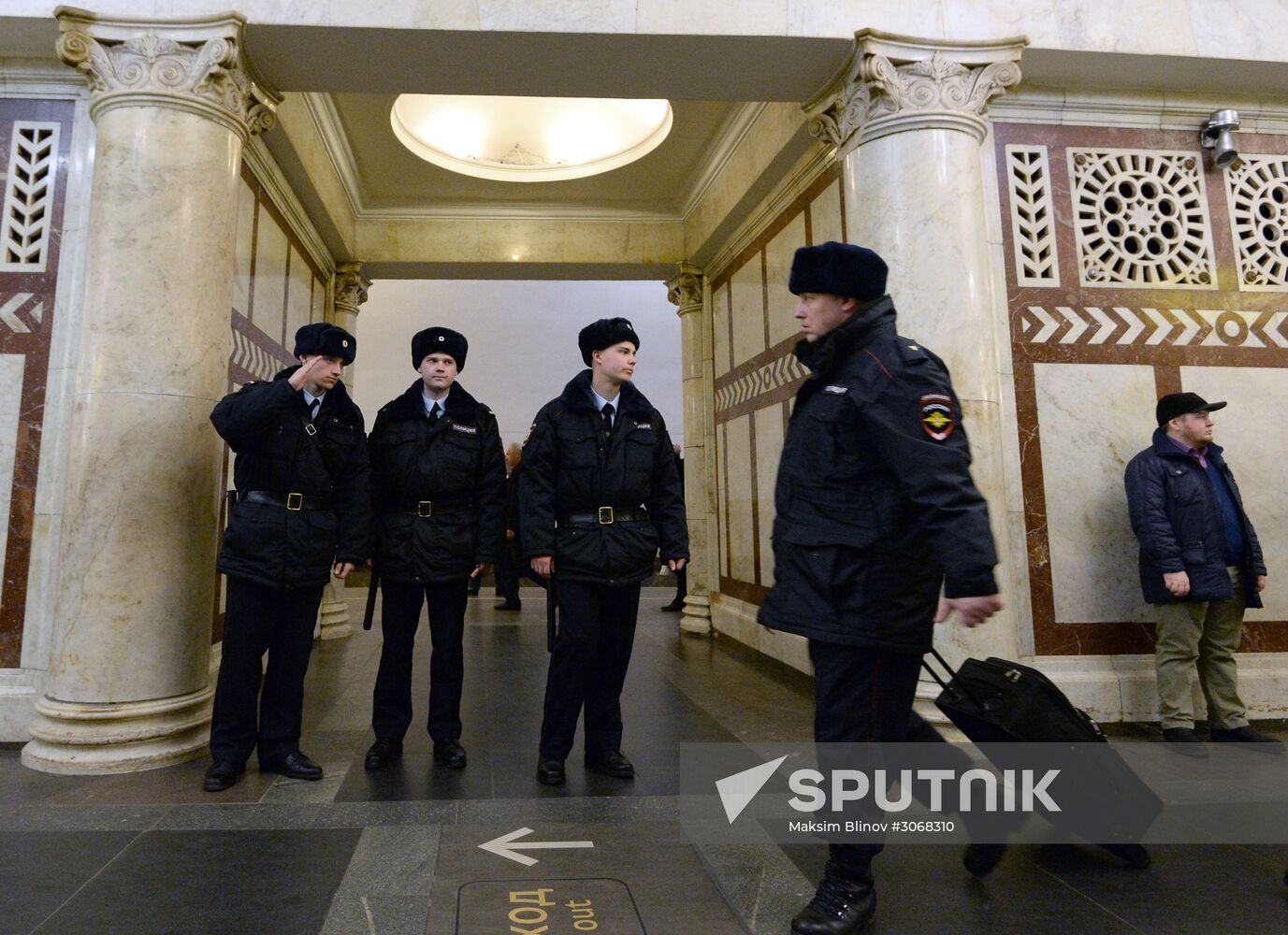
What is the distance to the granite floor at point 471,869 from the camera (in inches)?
79.0

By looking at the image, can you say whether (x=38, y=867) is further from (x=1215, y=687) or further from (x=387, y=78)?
(x=1215, y=687)

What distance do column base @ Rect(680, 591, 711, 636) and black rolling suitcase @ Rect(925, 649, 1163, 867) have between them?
484 centimetres

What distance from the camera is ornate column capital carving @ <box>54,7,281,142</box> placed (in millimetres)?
3619

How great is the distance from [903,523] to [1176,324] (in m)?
3.59

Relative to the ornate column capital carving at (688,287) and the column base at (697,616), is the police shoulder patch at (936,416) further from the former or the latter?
the ornate column capital carving at (688,287)

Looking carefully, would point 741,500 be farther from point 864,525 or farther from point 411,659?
point 864,525

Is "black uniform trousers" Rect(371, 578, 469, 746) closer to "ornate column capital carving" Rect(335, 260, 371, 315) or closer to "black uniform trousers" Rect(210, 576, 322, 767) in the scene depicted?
"black uniform trousers" Rect(210, 576, 322, 767)

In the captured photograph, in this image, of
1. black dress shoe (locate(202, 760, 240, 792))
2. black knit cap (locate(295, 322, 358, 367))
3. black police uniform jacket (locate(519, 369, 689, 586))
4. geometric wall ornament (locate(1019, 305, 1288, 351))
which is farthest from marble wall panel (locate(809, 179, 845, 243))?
black dress shoe (locate(202, 760, 240, 792))

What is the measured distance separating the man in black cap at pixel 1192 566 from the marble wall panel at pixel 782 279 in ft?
8.02

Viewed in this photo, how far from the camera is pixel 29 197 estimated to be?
4.06 meters

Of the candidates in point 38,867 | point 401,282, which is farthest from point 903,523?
point 401,282

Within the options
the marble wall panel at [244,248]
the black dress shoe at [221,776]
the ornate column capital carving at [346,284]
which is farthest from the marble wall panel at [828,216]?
the ornate column capital carving at [346,284]

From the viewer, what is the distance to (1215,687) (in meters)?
3.92

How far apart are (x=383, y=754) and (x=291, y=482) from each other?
119cm
